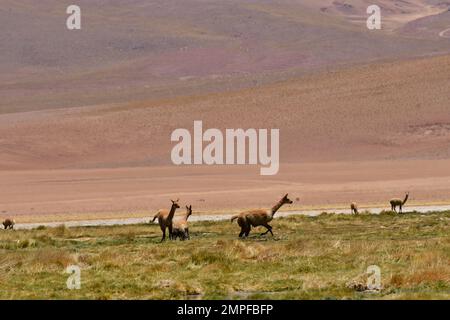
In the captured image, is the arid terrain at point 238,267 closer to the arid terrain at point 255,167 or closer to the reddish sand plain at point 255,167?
the arid terrain at point 255,167

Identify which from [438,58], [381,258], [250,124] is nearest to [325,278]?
[381,258]

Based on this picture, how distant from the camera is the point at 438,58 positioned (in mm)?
124938

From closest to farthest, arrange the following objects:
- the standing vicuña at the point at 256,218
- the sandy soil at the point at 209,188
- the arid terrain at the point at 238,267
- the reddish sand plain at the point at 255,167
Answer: the arid terrain at the point at 238,267
the standing vicuña at the point at 256,218
the sandy soil at the point at 209,188
the reddish sand plain at the point at 255,167

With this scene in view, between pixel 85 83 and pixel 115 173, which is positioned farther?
pixel 85 83

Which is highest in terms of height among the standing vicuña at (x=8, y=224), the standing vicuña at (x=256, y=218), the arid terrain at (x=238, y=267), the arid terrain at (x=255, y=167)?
the arid terrain at (x=255, y=167)

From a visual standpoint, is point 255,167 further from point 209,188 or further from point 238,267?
point 238,267

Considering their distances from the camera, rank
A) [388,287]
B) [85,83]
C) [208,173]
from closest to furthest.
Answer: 1. [388,287]
2. [208,173]
3. [85,83]

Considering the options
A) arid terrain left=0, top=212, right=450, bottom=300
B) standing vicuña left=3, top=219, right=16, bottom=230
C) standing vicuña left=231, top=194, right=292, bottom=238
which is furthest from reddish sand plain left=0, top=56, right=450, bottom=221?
arid terrain left=0, top=212, right=450, bottom=300

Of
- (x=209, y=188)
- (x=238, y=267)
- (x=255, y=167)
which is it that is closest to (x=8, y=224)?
(x=238, y=267)

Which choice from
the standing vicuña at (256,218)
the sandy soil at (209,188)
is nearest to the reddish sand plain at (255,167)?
the sandy soil at (209,188)

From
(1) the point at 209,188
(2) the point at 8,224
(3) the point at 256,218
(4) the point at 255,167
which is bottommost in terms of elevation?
(2) the point at 8,224

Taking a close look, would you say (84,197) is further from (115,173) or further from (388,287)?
(388,287)

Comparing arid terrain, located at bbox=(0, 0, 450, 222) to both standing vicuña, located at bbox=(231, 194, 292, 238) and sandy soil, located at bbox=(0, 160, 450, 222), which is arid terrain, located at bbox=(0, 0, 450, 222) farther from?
standing vicuña, located at bbox=(231, 194, 292, 238)
